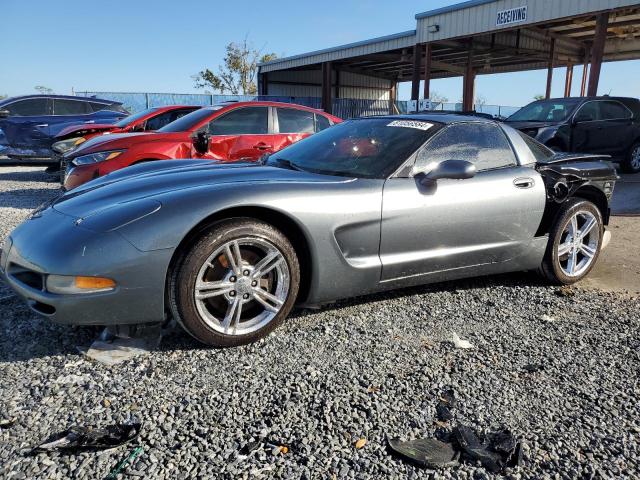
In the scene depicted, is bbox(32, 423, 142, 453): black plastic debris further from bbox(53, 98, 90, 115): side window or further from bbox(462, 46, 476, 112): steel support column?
bbox(462, 46, 476, 112): steel support column

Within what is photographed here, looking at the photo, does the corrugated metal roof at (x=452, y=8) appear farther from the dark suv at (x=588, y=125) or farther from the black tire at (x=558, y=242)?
the black tire at (x=558, y=242)

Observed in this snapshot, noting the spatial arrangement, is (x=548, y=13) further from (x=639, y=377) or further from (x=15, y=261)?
(x=15, y=261)

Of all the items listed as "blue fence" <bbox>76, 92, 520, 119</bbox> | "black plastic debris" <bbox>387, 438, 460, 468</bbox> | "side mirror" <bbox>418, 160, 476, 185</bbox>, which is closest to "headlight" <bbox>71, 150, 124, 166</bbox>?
"side mirror" <bbox>418, 160, 476, 185</bbox>

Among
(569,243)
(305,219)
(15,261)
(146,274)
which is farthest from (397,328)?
(15,261)

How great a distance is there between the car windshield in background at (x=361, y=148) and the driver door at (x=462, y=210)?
0.42 ft

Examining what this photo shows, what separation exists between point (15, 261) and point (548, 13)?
14935 millimetres

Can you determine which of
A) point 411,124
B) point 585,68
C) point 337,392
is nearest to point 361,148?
point 411,124

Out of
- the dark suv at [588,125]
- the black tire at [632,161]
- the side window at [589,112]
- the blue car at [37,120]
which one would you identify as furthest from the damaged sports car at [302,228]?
the blue car at [37,120]

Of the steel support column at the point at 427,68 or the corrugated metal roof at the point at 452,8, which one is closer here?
the corrugated metal roof at the point at 452,8

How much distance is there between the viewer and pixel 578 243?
3992mm

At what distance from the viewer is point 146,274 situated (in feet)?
7.97

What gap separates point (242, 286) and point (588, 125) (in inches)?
348

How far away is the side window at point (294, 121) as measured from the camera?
6926mm

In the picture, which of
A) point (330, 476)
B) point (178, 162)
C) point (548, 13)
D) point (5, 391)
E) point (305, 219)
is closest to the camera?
point (330, 476)
